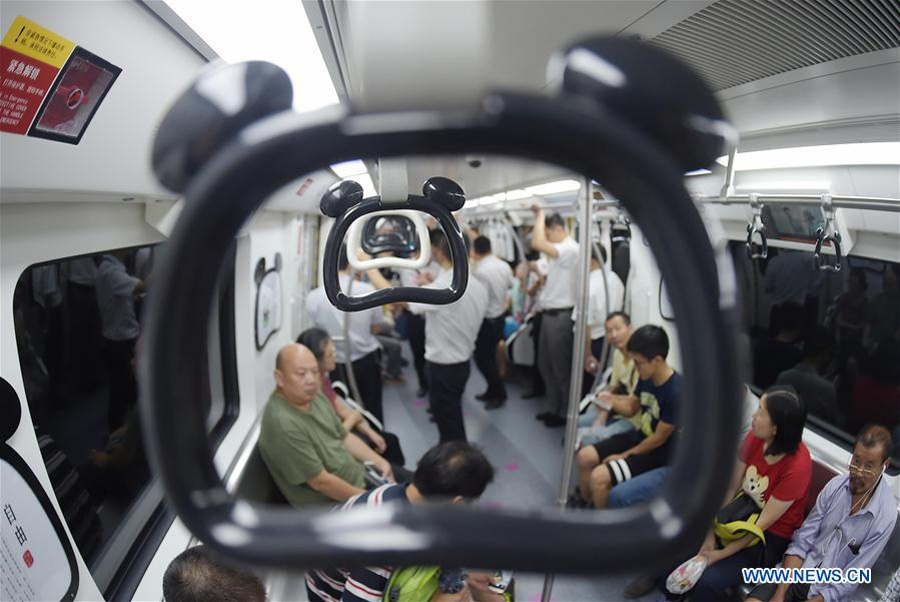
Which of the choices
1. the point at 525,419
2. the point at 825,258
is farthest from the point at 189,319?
the point at 525,419

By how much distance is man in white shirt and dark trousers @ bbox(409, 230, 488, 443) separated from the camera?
3322mm

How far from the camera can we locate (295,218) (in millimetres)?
4566

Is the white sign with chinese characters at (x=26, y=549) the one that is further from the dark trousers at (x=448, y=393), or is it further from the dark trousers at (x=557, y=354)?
the dark trousers at (x=557, y=354)

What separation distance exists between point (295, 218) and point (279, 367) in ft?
8.45

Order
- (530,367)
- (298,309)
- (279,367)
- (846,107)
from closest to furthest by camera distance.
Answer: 1. (846,107)
2. (279,367)
3. (298,309)
4. (530,367)

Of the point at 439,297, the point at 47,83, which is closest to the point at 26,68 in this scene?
the point at 47,83

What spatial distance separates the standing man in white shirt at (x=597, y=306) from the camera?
13.6ft

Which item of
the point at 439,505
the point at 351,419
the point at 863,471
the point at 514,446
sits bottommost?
the point at 514,446

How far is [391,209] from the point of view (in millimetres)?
889

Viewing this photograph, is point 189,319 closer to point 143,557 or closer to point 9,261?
point 9,261

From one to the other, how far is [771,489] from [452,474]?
58.2 inches

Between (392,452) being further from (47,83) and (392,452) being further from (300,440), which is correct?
(47,83)

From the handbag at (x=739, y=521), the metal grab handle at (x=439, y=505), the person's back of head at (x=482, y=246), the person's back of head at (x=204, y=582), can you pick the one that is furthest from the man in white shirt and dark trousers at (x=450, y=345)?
the metal grab handle at (x=439, y=505)

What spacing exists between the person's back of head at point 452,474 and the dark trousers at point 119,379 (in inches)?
65.4
